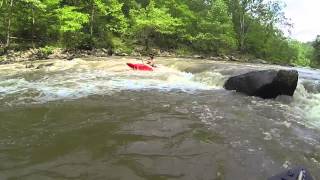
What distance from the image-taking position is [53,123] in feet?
25.4

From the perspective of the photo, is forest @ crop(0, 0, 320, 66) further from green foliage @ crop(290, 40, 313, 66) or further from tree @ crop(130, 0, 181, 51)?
green foliage @ crop(290, 40, 313, 66)

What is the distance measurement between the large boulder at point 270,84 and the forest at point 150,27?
62.2ft

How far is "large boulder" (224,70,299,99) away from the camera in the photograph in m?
11.7

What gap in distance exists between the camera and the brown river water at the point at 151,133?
18.4 feet

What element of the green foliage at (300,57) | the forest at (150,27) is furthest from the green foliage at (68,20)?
the green foliage at (300,57)

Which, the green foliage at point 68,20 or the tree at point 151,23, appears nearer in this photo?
the green foliage at point 68,20

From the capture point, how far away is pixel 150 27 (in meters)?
35.2

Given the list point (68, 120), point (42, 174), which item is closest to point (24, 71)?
point (68, 120)

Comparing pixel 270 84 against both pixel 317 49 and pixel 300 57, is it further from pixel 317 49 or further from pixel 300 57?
pixel 300 57

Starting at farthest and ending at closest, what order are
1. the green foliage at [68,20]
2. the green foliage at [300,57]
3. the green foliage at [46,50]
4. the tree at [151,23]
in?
the green foliage at [300,57]
the tree at [151,23]
the green foliage at [68,20]
the green foliage at [46,50]

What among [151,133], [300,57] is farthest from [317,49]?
[151,133]

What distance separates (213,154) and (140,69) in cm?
1148

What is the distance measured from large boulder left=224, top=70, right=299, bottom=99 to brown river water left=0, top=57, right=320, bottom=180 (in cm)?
34

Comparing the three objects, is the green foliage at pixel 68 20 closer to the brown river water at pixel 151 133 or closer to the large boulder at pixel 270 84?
the brown river water at pixel 151 133
